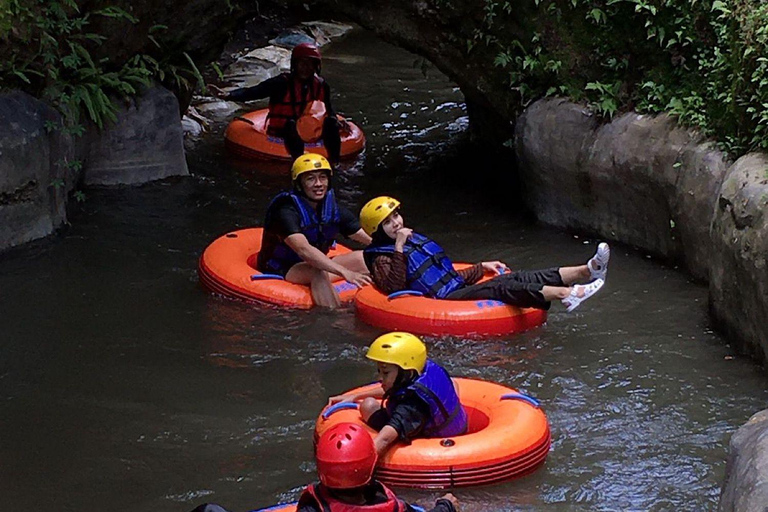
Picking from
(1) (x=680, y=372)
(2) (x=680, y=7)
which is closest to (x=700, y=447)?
(1) (x=680, y=372)

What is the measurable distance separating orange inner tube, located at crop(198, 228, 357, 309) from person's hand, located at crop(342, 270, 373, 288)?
0.15 m

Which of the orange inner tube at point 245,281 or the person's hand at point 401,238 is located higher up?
the person's hand at point 401,238

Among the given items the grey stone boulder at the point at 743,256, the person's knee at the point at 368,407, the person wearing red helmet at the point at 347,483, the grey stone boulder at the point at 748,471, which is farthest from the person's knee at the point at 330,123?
the grey stone boulder at the point at 748,471

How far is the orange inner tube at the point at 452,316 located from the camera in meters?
8.30

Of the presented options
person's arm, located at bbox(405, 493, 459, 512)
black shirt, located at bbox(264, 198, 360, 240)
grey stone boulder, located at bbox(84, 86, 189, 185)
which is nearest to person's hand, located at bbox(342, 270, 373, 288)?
black shirt, located at bbox(264, 198, 360, 240)

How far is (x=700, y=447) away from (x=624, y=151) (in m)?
3.74

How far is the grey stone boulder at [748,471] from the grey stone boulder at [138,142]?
865cm

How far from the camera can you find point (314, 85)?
1296cm

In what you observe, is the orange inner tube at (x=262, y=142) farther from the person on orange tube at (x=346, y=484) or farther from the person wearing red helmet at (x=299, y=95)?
the person on orange tube at (x=346, y=484)

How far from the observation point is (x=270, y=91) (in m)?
12.9

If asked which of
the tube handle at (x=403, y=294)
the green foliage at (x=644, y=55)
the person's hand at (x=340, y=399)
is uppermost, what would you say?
the green foliage at (x=644, y=55)

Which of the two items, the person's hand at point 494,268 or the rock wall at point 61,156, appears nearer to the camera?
the person's hand at point 494,268

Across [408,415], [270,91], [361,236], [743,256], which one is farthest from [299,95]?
[408,415]

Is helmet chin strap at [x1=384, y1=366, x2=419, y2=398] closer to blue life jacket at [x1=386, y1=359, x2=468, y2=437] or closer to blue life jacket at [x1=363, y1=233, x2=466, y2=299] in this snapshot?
blue life jacket at [x1=386, y1=359, x2=468, y2=437]
